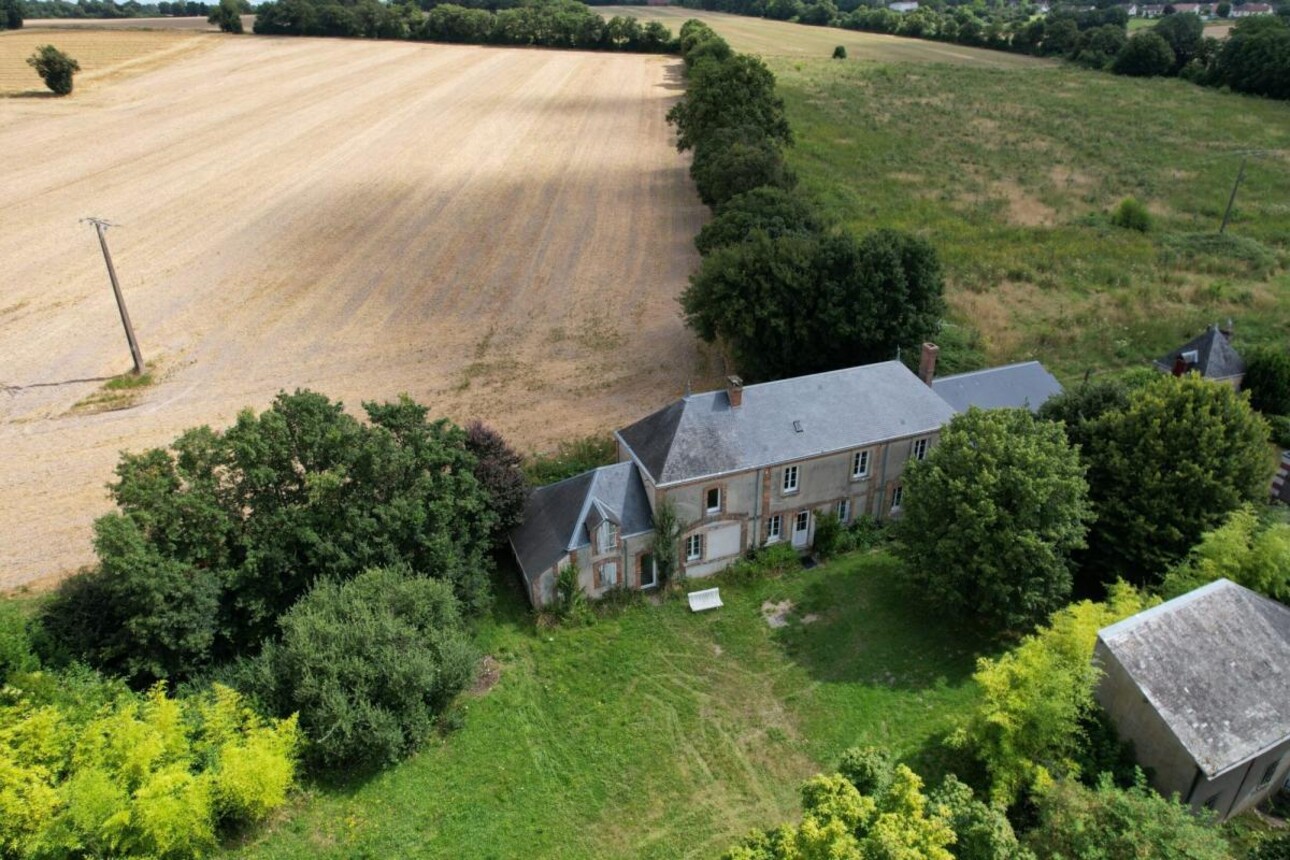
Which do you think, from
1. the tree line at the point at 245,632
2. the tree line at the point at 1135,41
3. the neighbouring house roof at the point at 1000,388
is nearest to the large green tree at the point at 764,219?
the neighbouring house roof at the point at 1000,388

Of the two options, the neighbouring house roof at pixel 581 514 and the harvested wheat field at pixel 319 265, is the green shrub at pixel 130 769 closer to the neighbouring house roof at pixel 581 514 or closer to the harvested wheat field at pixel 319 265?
the neighbouring house roof at pixel 581 514

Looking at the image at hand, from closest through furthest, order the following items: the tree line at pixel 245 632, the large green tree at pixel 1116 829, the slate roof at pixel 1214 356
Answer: the large green tree at pixel 1116 829 < the tree line at pixel 245 632 < the slate roof at pixel 1214 356

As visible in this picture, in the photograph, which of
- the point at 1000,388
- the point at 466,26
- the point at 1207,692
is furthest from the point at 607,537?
the point at 466,26

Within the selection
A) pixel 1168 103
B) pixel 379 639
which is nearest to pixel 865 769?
pixel 379 639

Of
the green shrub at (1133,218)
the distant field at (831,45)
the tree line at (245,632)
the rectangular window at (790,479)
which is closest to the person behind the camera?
the tree line at (245,632)

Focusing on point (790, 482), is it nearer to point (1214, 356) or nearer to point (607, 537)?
point (607, 537)

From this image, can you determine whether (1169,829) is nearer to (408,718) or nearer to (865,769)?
(865,769)

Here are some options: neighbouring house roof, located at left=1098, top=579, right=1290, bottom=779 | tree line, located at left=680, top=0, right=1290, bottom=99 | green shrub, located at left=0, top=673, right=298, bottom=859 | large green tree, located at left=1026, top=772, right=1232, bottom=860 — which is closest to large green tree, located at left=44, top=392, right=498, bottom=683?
green shrub, located at left=0, top=673, right=298, bottom=859
